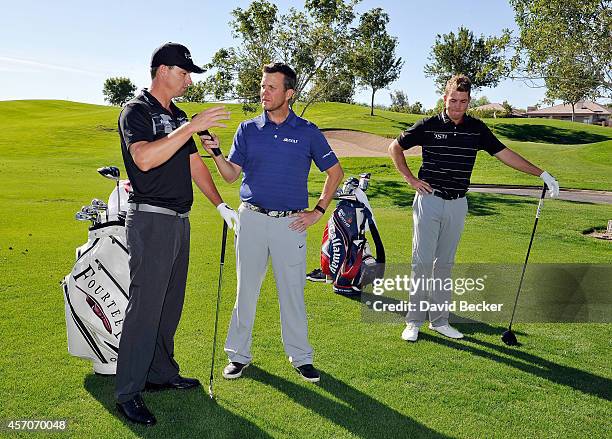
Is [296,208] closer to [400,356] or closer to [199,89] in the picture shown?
[400,356]

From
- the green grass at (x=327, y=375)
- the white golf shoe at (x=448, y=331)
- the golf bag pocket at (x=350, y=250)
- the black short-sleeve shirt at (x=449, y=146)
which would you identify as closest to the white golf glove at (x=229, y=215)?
the green grass at (x=327, y=375)

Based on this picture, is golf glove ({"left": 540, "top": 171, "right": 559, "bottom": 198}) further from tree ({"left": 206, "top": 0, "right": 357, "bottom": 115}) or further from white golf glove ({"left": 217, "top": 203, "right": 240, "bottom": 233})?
tree ({"left": 206, "top": 0, "right": 357, "bottom": 115})

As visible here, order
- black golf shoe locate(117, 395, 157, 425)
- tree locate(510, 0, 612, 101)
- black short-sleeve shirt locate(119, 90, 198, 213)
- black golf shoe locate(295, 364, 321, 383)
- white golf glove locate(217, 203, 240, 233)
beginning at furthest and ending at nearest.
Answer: tree locate(510, 0, 612, 101) → black golf shoe locate(295, 364, 321, 383) → white golf glove locate(217, 203, 240, 233) → black golf shoe locate(117, 395, 157, 425) → black short-sleeve shirt locate(119, 90, 198, 213)

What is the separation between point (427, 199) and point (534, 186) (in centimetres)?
1761

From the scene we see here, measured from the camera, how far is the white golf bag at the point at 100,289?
4.21 metres

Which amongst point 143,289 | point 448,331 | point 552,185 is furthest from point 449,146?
point 143,289

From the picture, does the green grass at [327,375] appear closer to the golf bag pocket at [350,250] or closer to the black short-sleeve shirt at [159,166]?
the golf bag pocket at [350,250]

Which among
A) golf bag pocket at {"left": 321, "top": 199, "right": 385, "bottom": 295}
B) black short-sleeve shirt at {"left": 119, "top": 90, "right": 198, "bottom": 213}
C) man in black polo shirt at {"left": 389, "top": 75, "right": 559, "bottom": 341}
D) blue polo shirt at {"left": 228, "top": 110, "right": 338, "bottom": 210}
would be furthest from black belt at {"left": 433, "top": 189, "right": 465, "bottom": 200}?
black short-sleeve shirt at {"left": 119, "top": 90, "right": 198, "bottom": 213}

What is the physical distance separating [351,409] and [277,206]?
1643mm

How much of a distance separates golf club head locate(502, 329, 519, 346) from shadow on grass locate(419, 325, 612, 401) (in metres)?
0.07

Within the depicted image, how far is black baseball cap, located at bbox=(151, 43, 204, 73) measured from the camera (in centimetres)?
380

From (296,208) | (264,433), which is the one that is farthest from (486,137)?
(264,433)

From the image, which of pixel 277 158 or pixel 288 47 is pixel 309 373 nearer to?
pixel 277 158

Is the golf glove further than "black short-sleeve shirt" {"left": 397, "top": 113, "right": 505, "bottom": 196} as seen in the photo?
No
